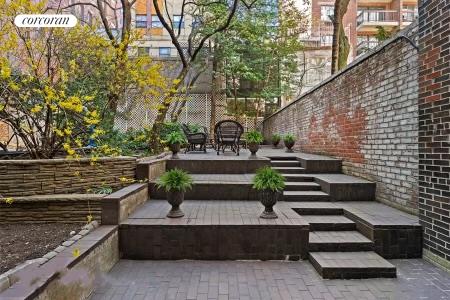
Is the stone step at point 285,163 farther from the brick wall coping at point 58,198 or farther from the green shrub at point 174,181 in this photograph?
the brick wall coping at point 58,198

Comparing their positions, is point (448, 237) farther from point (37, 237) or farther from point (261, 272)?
point (37, 237)

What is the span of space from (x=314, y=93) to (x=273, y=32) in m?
7.37

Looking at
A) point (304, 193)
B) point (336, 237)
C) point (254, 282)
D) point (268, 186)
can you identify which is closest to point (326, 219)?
point (336, 237)

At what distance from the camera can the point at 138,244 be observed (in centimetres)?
360

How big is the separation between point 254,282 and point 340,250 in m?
1.17

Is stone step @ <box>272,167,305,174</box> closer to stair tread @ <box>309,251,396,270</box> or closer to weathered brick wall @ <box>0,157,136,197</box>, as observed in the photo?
stair tread @ <box>309,251,396,270</box>

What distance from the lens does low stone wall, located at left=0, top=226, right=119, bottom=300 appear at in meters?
2.02

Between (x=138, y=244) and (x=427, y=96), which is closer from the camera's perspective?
(x=427, y=96)

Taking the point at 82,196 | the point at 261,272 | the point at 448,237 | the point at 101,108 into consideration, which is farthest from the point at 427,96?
the point at 101,108

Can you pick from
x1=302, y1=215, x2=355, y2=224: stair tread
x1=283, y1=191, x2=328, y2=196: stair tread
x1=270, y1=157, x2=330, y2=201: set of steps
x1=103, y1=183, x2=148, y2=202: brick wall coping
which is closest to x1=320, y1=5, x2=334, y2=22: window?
x1=270, y1=157, x2=330, y2=201: set of steps

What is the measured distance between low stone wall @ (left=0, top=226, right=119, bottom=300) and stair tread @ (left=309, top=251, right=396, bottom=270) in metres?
2.17

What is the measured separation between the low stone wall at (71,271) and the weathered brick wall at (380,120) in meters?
3.60

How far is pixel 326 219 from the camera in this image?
4.20 meters

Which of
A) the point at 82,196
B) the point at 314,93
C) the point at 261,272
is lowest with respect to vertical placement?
the point at 261,272
